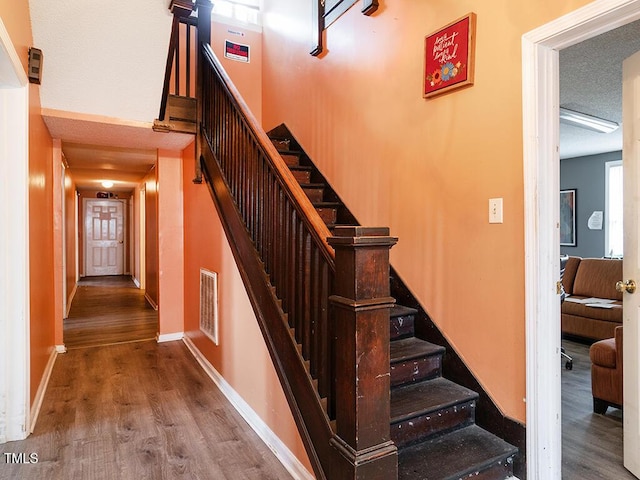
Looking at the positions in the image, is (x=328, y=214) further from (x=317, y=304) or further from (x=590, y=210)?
(x=590, y=210)

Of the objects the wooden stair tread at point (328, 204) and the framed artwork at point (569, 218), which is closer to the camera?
the wooden stair tread at point (328, 204)

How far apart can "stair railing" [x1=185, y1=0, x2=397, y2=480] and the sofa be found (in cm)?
360

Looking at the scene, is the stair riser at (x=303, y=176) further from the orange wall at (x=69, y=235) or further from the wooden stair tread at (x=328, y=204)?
the orange wall at (x=69, y=235)

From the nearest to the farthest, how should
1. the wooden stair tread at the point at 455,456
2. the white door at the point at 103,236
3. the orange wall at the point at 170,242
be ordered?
1. the wooden stair tread at the point at 455,456
2. the orange wall at the point at 170,242
3. the white door at the point at 103,236

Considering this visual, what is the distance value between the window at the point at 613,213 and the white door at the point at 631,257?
17.3 ft

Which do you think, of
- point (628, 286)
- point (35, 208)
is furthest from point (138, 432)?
point (628, 286)

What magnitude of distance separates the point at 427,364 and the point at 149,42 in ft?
9.55

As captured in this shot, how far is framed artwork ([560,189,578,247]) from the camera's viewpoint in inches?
265

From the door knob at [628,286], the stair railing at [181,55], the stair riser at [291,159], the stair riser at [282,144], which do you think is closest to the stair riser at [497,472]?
the door knob at [628,286]

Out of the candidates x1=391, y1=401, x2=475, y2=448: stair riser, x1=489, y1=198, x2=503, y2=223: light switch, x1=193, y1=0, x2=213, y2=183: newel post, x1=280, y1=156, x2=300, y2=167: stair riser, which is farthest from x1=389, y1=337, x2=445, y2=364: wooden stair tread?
x1=193, y1=0, x2=213, y2=183: newel post

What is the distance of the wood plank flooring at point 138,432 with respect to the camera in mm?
2031

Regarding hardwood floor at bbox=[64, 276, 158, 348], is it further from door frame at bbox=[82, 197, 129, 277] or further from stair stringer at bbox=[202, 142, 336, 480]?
stair stringer at bbox=[202, 142, 336, 480]

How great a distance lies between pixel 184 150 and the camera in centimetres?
444

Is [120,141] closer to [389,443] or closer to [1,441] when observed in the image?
[1,441]
